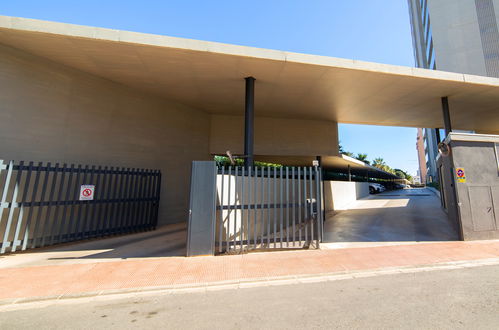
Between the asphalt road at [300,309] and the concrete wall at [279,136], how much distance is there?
9.70 meters

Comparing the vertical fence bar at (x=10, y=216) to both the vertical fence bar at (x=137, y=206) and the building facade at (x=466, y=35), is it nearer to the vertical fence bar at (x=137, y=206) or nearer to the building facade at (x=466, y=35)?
the vertical fence bar at (x=137, y=206)

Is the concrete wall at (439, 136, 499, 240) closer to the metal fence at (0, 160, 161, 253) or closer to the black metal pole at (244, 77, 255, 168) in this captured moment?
the black metal pole at (244, 77, 255, 168)

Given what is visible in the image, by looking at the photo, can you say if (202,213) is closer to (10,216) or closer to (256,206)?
(256,206)

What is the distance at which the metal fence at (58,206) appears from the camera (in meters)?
5.80

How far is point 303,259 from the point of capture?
5.29 meters

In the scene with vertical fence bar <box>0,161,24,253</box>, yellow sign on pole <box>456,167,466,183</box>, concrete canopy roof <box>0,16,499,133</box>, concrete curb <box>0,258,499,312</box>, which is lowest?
concrete curb <box>0,258,499,312</box>

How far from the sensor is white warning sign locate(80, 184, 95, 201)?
6732 millimetres

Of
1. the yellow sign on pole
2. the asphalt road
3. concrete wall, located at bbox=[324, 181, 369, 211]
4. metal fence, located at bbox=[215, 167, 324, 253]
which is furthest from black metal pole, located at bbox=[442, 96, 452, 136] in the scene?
the asphalt road

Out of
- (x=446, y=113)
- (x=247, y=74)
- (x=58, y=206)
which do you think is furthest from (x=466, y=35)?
(x=58, y=206)

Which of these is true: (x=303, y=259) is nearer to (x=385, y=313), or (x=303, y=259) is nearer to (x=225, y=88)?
(x=385, y=313)

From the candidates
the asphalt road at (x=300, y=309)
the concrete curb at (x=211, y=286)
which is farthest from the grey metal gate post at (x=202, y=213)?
the asphalt road at (x=300, y=309)

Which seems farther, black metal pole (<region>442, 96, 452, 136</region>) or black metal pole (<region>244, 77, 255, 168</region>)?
black metal pole (<region>442, 96, 452, 136</region>)

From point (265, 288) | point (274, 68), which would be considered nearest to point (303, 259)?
point (265, 288)

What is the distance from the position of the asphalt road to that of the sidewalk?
414 mm
